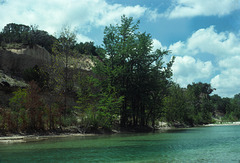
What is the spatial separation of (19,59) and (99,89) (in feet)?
93.2

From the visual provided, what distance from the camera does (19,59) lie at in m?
54.5

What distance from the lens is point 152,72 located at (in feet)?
123

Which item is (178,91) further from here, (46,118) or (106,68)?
(46,118)

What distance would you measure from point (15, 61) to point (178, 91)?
41430mm

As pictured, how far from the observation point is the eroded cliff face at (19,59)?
5144 cm

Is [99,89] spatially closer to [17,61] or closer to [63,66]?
[63,66]

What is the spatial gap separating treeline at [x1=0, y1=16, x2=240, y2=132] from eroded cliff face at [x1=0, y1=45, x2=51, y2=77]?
5889 millimetres

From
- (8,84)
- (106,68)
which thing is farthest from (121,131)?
(8,84)

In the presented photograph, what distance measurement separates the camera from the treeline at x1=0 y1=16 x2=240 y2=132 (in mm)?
23828

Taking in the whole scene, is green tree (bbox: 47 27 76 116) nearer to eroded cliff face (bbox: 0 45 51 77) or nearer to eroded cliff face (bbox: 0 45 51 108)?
eroded cliff face (bbox: 0 45 51 108)

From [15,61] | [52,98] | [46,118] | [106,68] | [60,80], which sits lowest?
[46,118]

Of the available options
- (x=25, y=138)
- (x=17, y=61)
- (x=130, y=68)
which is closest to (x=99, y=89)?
(x=130, y=68)

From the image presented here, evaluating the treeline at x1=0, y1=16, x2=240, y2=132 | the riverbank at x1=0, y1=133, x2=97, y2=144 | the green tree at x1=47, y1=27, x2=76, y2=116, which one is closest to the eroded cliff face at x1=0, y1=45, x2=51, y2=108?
the treeline at x1=0, y1=16, x2=240, y2=132

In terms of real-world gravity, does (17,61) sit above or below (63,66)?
above
